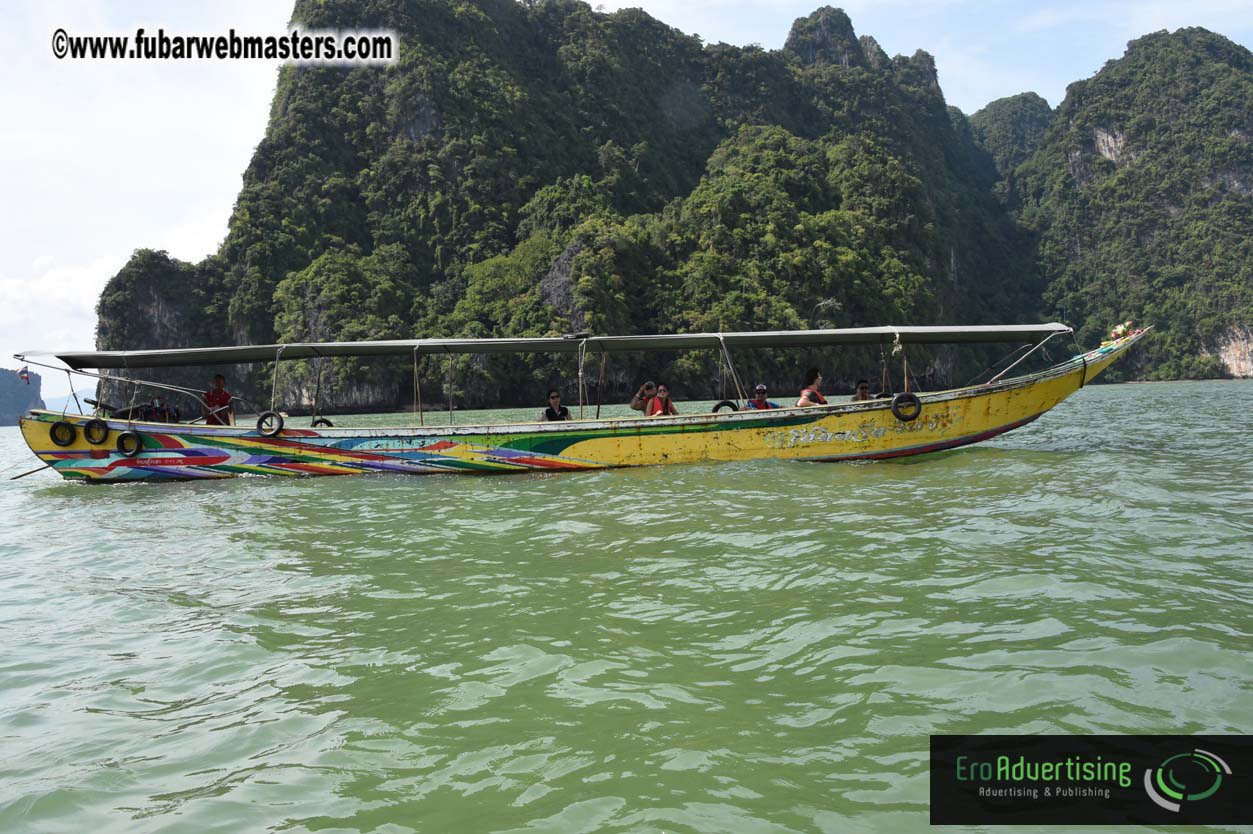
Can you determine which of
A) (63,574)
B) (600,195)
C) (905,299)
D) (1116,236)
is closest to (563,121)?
(600,195)

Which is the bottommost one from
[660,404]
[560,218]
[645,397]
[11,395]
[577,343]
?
[660,404]

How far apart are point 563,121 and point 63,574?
258 ft

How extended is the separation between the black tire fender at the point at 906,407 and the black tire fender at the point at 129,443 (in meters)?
11.7

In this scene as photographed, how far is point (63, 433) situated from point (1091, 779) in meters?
14.4

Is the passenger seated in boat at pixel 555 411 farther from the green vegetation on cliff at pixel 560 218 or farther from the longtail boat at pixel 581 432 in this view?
the green vegetation on cliff at pixel 560 218

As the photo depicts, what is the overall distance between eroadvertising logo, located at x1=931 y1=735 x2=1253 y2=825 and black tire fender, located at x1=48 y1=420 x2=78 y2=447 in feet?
45.1

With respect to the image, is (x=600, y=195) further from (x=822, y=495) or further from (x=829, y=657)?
(x=829, y=657)

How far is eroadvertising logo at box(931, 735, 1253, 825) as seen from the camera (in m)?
2.45

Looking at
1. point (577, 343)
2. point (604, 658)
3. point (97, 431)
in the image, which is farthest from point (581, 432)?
point (97, 431)

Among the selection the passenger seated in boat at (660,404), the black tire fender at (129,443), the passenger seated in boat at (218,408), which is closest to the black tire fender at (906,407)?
the passenger seated in boat at (660,404)

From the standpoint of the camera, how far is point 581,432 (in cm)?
1116

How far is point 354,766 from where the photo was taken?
9.30ft

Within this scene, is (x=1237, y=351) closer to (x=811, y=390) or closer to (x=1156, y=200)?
(x=1156, y=200)

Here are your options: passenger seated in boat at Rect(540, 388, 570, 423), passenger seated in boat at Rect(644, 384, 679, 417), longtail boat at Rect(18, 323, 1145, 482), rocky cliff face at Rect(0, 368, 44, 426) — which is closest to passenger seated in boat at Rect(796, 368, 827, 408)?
longtail boat at Rect(18, 323, 1145, 482)
